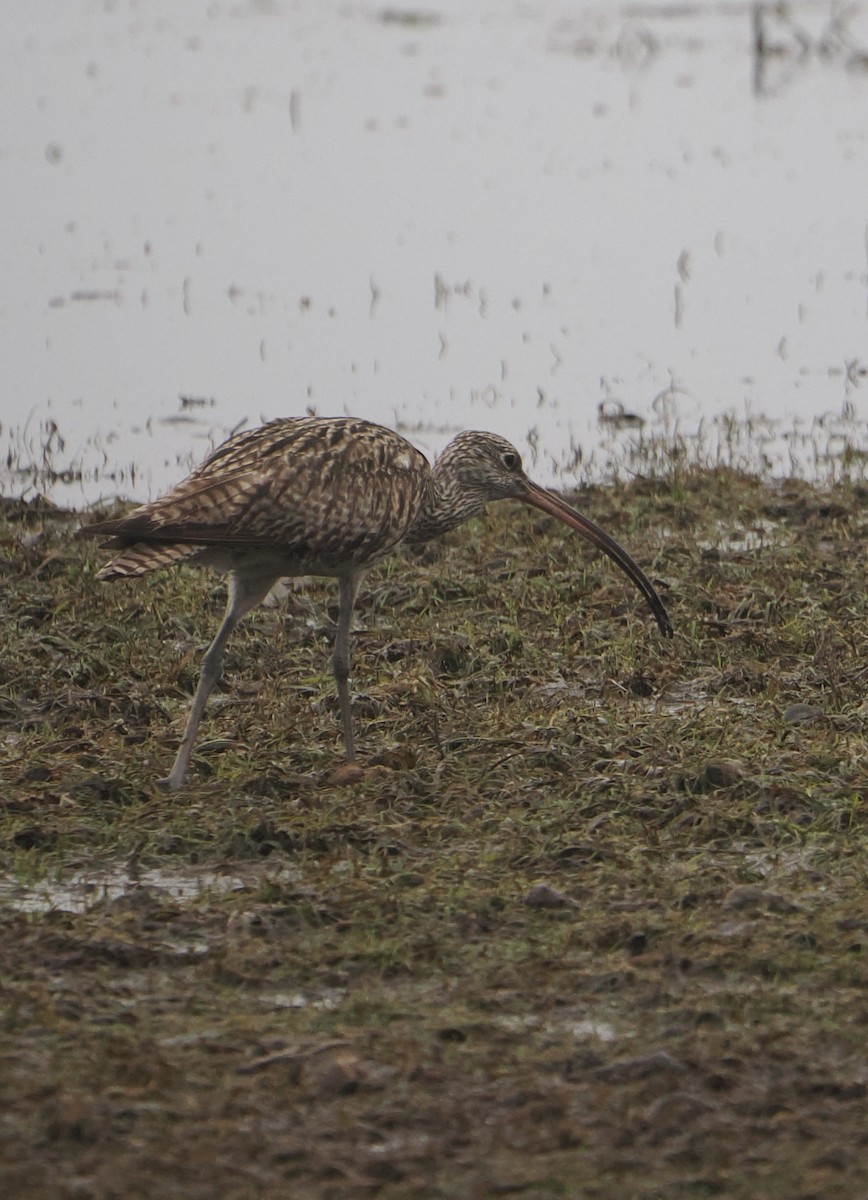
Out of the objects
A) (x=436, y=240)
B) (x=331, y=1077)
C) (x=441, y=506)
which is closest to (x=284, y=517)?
(x=441, y=506)

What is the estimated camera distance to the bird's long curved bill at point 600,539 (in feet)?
30.1

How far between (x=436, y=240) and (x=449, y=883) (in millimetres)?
12587

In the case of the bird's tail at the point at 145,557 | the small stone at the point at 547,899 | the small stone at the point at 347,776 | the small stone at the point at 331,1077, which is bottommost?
the small stone at the point at 331,1077

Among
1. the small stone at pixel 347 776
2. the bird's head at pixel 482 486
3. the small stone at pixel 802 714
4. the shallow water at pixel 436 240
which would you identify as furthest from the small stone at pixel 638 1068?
the shallow water at pixel 436 240

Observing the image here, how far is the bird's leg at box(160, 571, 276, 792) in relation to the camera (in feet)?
24.9

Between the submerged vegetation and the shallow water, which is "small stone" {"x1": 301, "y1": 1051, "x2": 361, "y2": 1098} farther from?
the shallow water

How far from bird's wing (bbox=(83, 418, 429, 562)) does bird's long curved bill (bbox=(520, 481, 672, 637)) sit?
1.04m

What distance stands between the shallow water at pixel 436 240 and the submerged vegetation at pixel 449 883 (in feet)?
8.88

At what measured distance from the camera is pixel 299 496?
7.72m

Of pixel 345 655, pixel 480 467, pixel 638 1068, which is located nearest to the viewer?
pixel 638 1068

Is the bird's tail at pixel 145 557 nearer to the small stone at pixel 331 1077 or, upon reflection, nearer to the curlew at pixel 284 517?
the curlew at pixel 284 517

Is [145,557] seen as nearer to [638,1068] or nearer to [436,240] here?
[638,1068]

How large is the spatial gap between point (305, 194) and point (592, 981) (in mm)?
15049

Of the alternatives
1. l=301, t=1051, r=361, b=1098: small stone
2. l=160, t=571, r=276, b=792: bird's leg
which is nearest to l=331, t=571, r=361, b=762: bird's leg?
l=160, t=571, r=276, b=792: bird's leg
